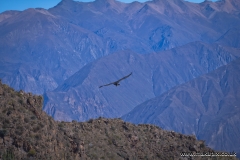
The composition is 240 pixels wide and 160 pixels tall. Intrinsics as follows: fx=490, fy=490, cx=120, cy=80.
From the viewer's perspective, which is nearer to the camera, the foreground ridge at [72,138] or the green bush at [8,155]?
the green bush at [8,155]

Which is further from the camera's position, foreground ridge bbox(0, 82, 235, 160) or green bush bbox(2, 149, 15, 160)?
foreground ridge bbox(0, 82, 235, 160)

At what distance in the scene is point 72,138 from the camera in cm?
3472

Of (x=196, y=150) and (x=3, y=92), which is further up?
(x=3, y=92)

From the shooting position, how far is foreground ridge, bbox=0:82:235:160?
2994 cm

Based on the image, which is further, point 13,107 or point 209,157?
point 209,157

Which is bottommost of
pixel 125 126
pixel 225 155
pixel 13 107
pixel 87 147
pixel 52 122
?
pixel 225 155

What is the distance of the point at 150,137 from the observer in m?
43.7

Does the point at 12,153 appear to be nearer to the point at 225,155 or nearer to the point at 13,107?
the point at 13,107

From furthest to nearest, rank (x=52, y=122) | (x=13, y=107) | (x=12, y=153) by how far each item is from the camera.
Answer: (x=52, y=122)
(x=13, y=107)
(x=12, y=153)

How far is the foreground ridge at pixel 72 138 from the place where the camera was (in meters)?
29.9

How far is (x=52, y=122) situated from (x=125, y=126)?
10.7 meters

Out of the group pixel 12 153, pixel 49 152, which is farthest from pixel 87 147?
pixel 12 153

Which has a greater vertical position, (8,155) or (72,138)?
(8,155)

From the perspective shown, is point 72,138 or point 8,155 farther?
point 72,138
